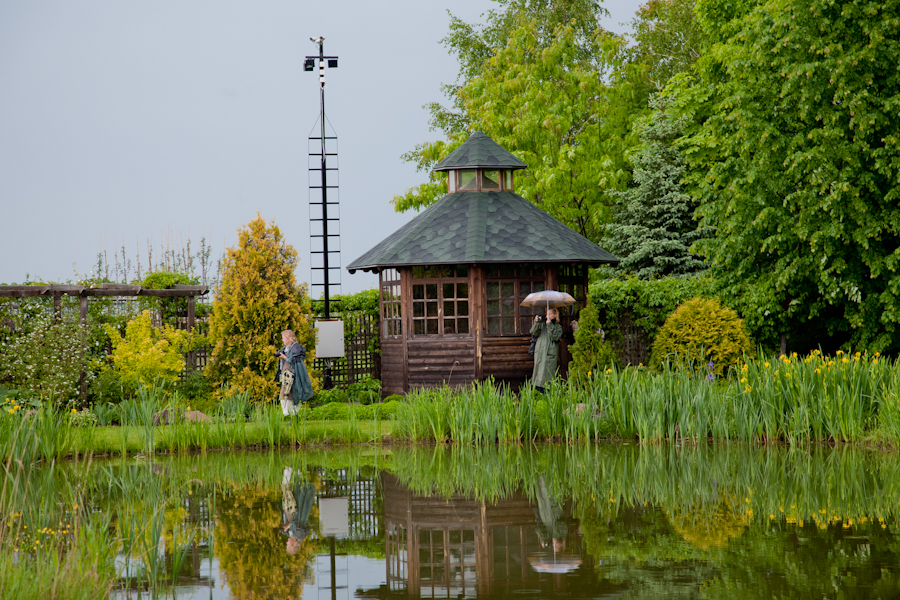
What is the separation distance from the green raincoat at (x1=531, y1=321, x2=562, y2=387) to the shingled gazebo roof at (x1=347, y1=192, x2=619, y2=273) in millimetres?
1868

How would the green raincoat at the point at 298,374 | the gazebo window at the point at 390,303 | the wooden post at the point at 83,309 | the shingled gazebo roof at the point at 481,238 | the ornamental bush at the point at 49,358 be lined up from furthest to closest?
the gazebo window at the point at 390,303 → the shingled gazebo roof at the point at 481,238 → the wooden post at the point at 83,309 → the ornamental bush at the point at 49,358 → the green raincoat at the point at 298,374

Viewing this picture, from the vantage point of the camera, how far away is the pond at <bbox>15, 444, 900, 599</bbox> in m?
5.50

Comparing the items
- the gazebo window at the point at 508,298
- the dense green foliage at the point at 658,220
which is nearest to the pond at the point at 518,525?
the gazebo window at the point at 508,298

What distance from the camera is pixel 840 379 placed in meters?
11.2

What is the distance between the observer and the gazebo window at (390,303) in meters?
17.3

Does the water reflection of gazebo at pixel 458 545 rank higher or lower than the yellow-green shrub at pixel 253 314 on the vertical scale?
lower

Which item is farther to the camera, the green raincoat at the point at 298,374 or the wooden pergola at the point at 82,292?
the wooden pergola at the point at 82,292

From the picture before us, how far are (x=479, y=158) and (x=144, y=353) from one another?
24.4ft

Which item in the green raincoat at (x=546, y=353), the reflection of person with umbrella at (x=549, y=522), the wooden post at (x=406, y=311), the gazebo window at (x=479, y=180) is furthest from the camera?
the gazebo window at (x=479, y=180)

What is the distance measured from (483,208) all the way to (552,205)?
9122mm

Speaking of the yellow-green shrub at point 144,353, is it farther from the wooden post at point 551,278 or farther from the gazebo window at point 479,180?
the wooden post at point 551,278

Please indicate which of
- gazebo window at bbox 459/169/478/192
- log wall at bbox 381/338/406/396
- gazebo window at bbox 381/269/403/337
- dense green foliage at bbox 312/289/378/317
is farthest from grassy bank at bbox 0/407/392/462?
gazebo window at bbox 459/169/478/192

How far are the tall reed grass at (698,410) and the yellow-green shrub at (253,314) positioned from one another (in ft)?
12.4

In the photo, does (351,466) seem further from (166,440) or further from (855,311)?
(855,311)
